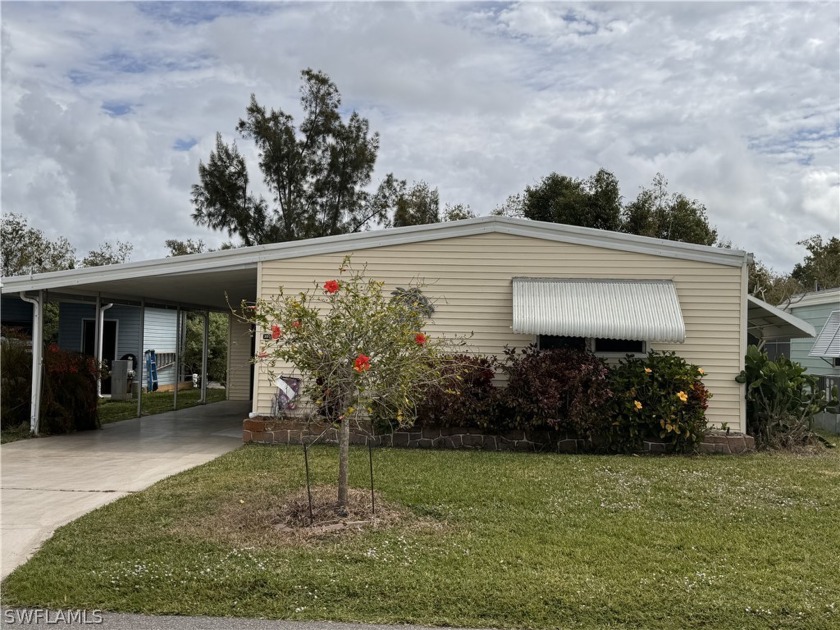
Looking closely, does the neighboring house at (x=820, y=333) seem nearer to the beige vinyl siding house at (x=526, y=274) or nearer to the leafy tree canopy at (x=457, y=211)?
the beige vinyl siding house at (x=526, y=274)

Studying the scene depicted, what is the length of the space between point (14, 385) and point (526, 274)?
836 cm

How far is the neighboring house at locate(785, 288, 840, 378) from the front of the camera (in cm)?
1533

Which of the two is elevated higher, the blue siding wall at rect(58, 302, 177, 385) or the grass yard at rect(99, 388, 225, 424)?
the blue siding wall at rect(58, 302, 177, 385)

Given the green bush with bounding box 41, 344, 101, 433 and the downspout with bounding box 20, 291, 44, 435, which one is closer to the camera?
the downspout with bounding box 20, 291, 44, 435

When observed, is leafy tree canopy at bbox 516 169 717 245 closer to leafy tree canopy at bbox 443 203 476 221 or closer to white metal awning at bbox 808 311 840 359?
leafy tree canopy at bbox 443 203 476 221

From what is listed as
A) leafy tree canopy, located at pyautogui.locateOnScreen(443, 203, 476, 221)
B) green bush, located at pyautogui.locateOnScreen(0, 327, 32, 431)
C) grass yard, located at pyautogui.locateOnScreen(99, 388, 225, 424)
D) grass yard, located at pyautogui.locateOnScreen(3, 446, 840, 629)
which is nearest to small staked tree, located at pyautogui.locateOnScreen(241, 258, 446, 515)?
grass yard, located at pyautogui.locateOnScreen(3, 446, 840, 629)

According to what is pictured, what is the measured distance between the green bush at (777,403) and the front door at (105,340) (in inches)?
641

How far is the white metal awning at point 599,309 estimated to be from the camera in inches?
370

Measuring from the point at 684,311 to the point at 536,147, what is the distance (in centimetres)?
863

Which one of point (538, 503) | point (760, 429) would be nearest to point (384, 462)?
point (538, 503)

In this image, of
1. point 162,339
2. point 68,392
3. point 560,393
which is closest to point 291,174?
point 162,339

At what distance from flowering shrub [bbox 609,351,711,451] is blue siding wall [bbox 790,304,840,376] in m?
7.89

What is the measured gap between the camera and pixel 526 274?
10219mm

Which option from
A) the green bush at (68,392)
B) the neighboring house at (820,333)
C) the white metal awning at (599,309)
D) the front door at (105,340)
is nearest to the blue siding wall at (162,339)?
the front door at (105,340)
